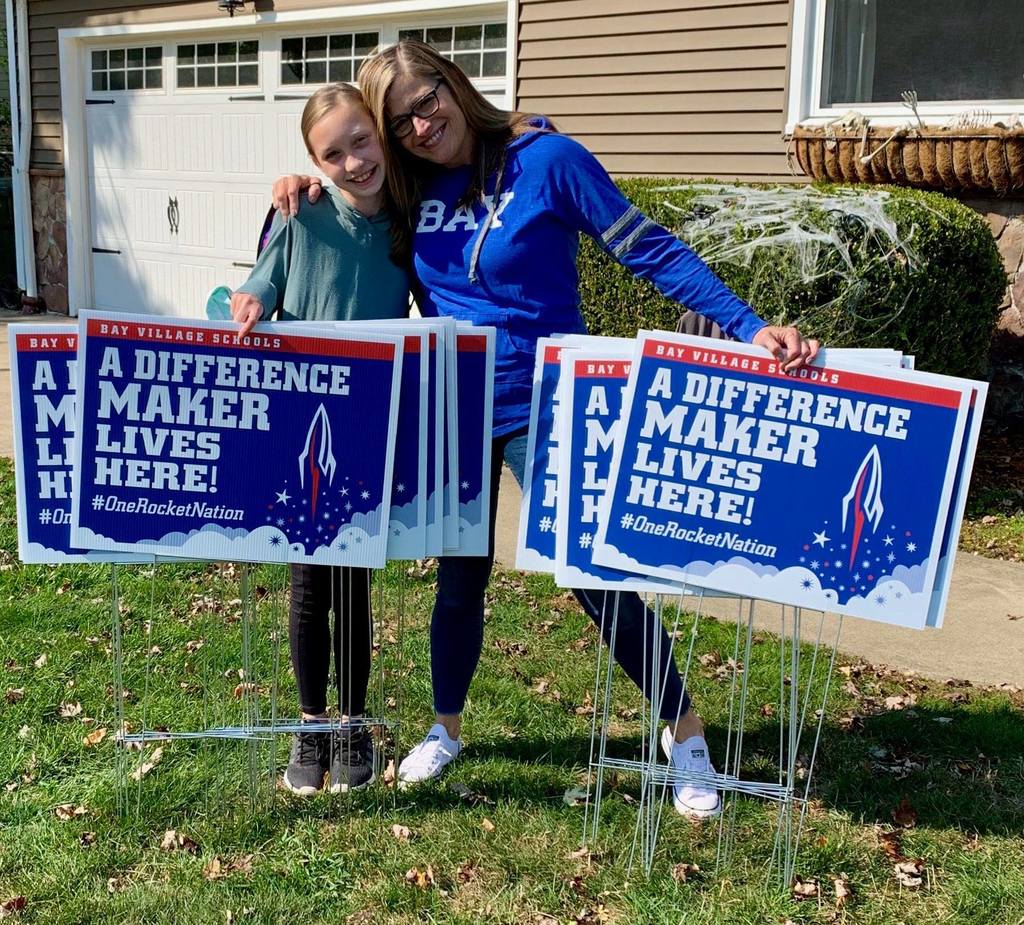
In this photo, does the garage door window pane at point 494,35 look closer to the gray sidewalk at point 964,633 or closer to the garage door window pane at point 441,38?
the garage door window pane at point 441,38

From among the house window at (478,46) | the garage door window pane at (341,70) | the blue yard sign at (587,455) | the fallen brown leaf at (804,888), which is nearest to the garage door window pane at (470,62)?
the house window at (478,46)

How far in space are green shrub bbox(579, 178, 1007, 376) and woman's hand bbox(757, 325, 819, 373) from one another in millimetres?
2954

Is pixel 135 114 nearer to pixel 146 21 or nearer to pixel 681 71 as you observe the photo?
pixel 146 21

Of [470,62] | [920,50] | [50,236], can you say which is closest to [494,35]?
[470,62]

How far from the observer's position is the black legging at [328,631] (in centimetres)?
288

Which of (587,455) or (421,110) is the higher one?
(421,110)

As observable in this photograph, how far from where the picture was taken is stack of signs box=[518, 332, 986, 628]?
7.47 ft

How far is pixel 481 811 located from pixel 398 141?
1.68 meters

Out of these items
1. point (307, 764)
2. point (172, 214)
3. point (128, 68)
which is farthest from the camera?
point (128, 68)

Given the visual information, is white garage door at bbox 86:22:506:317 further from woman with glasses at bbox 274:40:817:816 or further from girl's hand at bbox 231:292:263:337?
girl's hand at bbox 231:292:263:337

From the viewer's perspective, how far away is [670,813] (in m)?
2.90

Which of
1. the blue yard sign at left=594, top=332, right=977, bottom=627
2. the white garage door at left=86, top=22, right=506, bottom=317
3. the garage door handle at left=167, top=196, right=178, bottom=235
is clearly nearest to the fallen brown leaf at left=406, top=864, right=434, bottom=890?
the blue yard sign at left=594, top=332, right=977, bottom=627

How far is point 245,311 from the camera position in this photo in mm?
2455

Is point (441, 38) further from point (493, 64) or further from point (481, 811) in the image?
point (481, 811)
